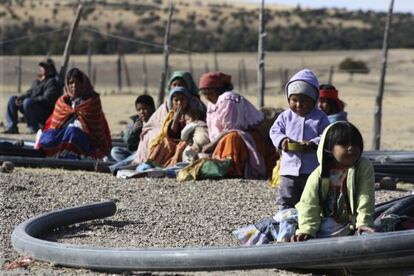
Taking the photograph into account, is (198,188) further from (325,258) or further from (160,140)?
(325,258)

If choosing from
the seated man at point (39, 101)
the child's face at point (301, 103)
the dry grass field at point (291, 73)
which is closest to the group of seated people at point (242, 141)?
the child's face at point (301, 103)

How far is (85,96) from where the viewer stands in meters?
13.9

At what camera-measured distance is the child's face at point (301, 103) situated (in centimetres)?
821

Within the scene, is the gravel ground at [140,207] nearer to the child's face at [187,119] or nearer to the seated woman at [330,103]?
the seated woman at [330,103]

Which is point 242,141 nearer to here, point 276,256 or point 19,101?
point 276,256

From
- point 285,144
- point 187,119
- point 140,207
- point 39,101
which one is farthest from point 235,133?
point 39,101

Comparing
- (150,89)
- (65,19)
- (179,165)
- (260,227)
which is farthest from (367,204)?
(65,19)

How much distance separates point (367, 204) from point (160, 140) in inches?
243

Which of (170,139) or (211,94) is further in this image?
(170,139)

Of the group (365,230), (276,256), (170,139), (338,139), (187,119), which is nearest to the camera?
(276,256)

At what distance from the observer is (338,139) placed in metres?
6.84

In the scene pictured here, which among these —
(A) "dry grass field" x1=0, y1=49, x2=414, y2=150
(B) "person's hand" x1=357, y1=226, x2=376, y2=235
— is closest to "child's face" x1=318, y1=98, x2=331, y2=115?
(B) "person's hand" x1=357, y1=226, x2=376, y2=235

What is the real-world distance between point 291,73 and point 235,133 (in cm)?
3325

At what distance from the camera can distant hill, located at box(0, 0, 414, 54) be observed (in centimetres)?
6384
